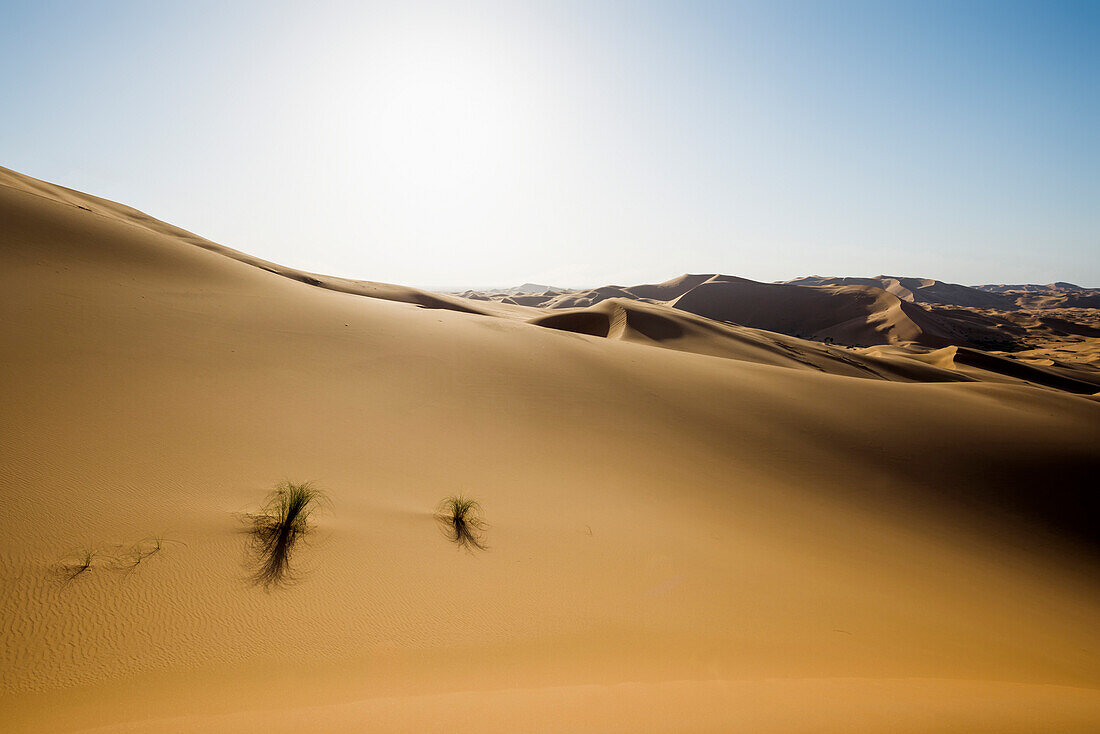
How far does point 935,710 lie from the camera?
7.83 feet

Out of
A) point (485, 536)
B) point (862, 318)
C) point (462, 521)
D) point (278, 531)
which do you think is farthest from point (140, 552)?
point (862, 318)

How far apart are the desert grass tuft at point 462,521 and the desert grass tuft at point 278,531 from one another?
3.22ft

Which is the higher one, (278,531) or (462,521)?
(278,531)

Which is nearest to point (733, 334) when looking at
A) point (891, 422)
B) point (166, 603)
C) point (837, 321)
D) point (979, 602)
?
point (891, 422)

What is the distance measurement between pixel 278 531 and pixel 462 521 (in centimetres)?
133

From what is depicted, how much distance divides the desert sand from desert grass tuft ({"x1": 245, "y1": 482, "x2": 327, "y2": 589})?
107 millimetres

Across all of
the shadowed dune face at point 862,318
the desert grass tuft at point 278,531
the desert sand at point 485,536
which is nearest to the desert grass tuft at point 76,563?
the desert sand at point 485,536

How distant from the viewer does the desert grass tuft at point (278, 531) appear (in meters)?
2.83

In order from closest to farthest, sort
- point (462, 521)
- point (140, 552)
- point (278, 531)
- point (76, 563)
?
point (76, 563)
point (140, 552)
point (278, 531)
point (462, 521)

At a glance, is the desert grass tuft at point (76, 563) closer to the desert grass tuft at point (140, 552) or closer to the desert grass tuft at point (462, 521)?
the desert grass tuft at point (140, 552)

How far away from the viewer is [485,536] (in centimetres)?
373

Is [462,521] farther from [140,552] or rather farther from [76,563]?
[76,563]

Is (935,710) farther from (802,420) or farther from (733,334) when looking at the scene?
(733,334)

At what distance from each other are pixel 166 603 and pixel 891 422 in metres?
10.6
